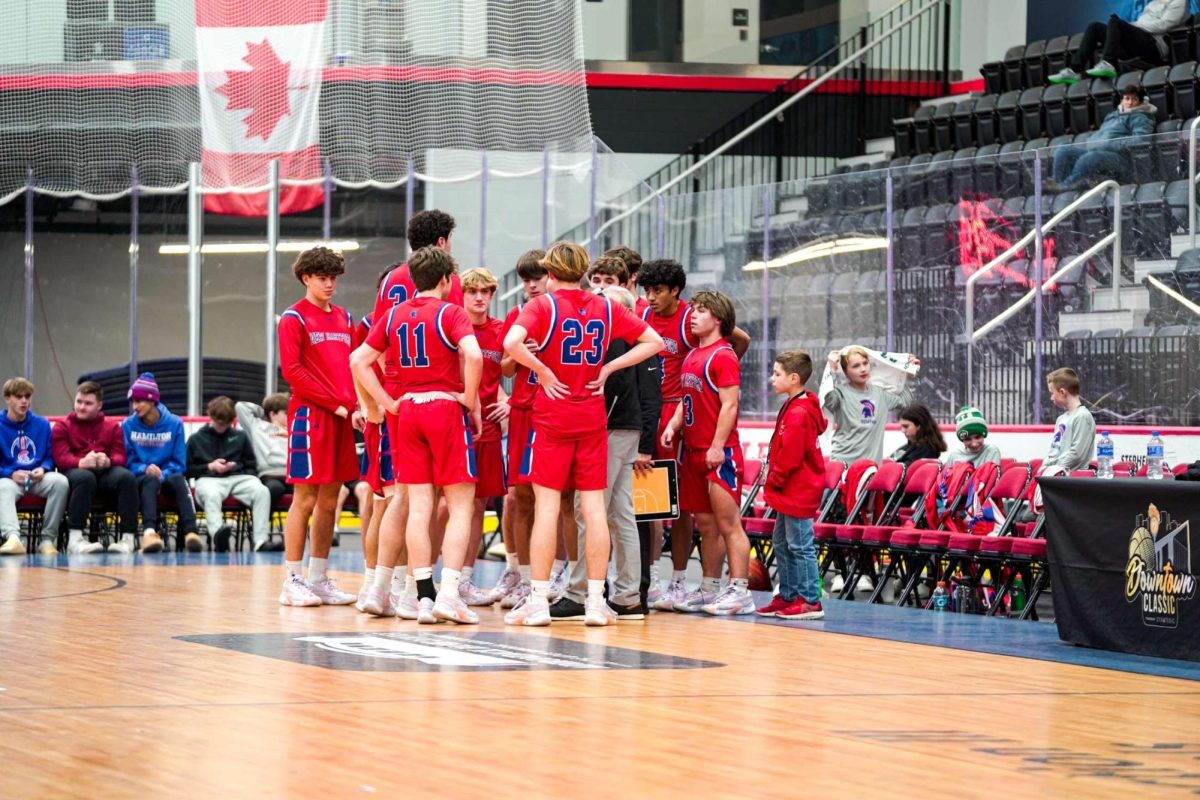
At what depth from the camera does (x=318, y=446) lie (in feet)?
27.7

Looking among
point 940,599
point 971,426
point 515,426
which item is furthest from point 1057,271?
point 515,426

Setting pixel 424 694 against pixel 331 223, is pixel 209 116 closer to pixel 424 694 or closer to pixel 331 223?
pixel 331 223

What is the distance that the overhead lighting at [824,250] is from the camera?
14125 millimetres

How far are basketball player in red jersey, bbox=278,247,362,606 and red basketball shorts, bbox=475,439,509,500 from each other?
0.61m

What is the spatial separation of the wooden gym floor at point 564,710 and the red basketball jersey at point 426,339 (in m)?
1.09

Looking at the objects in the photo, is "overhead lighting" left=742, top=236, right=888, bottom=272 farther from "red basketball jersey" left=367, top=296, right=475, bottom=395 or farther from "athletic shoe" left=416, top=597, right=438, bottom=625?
"athletic shoe" left=416, top=597, right=438, bottom=625

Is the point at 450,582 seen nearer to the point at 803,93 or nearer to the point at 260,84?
the point at 260,84

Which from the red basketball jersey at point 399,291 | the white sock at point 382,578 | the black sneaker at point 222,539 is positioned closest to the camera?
the white sock at point 382,578

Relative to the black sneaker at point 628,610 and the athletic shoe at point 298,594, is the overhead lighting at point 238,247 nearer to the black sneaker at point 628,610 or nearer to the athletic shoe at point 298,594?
the athletic shoe at point 298,594

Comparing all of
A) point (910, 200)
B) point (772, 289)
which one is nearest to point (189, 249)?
point (772, 289)

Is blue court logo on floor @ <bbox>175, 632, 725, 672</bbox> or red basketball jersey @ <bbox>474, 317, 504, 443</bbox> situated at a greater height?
red basketball jersey @ <bbox>474, 317, 504, 443</bbox>

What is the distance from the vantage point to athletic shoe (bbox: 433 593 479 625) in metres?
7.61

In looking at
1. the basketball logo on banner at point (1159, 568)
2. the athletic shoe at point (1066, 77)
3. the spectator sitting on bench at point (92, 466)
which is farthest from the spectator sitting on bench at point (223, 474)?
the athletic shoe at point (1066, 77)

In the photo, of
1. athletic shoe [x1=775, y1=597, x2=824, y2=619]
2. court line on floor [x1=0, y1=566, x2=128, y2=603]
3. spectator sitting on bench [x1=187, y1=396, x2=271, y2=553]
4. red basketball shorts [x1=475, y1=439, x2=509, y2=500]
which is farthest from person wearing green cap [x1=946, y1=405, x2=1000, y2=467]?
spectator sitting on bench [x1=187, y1=396, x2=271, y2=553]
